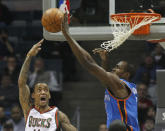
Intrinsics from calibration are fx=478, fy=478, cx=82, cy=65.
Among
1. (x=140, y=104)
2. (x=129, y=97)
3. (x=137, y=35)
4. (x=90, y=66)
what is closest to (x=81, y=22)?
(x=137, y=35)

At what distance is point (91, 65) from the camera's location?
4.00 metres

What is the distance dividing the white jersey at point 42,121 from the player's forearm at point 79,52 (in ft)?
5.51

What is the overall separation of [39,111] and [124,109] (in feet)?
4.13

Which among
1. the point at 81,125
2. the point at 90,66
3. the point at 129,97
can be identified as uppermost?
the point at 90,66

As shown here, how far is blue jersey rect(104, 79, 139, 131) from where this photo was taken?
15.6 ft

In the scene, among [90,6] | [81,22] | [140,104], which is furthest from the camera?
[140,104]

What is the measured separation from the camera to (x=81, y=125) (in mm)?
8703

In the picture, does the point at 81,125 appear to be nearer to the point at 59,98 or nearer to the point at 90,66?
the point at 59,98

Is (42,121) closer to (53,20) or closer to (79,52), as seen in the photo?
(53,20)

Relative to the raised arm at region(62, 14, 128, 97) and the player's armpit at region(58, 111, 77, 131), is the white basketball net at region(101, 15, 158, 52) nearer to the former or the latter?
the raised arm at region(62, 14, 128, 97)

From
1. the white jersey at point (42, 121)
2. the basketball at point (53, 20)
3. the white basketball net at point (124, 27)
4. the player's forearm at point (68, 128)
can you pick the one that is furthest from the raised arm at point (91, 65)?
the white jersey at point (42, 121)

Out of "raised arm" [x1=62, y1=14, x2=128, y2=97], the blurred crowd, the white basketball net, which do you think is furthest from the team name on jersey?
the blurred crowd

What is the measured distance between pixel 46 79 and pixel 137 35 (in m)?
3.61

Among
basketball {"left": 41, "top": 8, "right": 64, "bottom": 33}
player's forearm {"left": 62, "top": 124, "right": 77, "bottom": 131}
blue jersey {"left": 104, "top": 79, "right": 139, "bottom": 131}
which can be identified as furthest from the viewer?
player's forearm {"left": 62, "top": 124, "right": 77, "bottom": 131}
